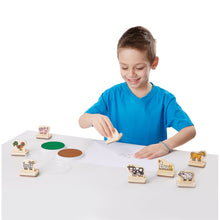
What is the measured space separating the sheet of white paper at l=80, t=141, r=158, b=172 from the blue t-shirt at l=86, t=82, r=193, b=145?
312 mm

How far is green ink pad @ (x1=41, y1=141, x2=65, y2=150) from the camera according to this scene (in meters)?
2.08

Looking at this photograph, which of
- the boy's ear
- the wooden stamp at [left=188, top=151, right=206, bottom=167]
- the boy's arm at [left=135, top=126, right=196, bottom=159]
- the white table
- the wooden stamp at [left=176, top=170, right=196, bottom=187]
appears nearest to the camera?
the white table

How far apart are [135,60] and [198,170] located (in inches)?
29.0

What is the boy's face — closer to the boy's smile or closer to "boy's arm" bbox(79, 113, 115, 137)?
the boy's smile

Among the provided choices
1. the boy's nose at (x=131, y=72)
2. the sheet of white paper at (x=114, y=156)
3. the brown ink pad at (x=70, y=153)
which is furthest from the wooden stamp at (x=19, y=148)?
the boy's nose at (x=131, y=72)

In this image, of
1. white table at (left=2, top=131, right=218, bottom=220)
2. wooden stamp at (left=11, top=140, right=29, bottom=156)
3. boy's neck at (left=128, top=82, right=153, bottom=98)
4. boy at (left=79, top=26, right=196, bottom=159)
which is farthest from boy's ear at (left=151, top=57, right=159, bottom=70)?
wooden stamp at (left=11, top=140, right=29, bottom=156)

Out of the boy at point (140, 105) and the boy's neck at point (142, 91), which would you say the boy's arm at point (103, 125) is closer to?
the boy at point (140, 105)

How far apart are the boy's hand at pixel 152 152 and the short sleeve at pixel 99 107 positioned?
498 millimetres

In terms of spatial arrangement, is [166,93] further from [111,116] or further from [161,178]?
[161,178]

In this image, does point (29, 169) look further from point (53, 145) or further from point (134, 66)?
point (134, 66)

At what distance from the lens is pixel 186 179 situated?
172cm

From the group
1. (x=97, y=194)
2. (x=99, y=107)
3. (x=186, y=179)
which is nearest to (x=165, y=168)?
(x=186, y=179)

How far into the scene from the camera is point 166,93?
2.41 m
